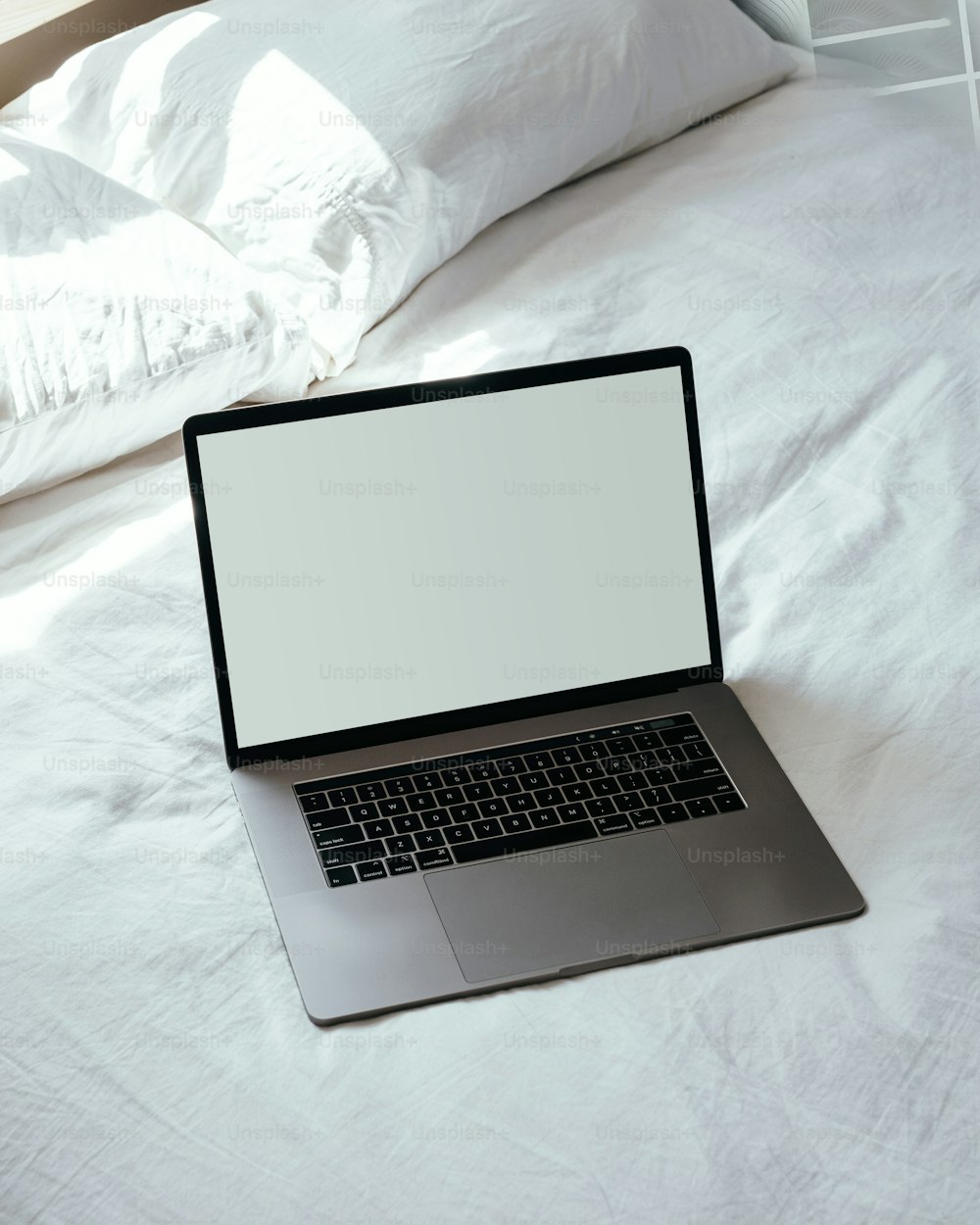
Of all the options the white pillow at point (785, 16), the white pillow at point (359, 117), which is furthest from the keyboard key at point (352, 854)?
the white pillow at point (785, 16)

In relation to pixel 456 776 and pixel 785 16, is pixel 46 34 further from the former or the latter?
pixel 456 776

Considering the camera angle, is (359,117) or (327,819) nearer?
(327,819)

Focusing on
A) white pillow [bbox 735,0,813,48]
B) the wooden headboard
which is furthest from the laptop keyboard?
white pillow [bbox 735,0,813,48]

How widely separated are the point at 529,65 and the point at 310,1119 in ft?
3.96

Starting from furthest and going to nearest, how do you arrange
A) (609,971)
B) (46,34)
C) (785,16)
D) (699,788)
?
(785,16) → (46,34) → (699,788) → (609,971)

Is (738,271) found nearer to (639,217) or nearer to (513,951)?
(639,217)

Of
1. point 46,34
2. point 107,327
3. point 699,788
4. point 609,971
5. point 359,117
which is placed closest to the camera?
point 609,971

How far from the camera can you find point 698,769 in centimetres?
86

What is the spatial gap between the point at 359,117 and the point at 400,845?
909mm

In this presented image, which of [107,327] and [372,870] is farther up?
[107,327]

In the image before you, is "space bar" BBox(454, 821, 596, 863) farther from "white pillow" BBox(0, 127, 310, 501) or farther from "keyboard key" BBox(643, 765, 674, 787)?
"white pillow" BBox(0, 127, 310, 501)

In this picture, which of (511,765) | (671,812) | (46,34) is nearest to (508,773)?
(511,765)

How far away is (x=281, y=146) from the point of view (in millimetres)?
1390

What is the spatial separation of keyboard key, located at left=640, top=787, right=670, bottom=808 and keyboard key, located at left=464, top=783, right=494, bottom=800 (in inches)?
3.9
